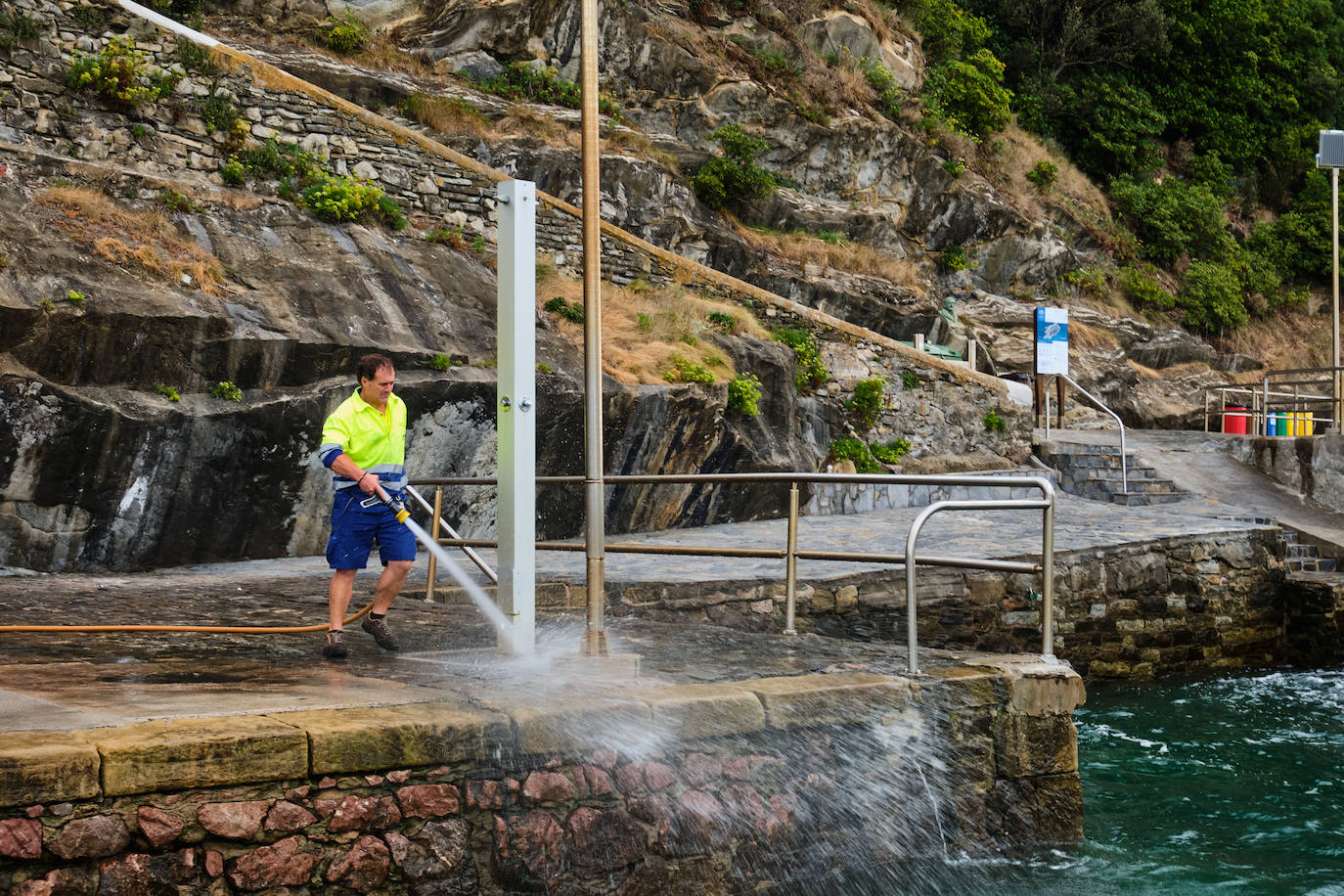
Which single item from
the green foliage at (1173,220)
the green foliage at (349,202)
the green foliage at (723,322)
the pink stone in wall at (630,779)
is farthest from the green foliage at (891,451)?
the green foliage at (1173,220)

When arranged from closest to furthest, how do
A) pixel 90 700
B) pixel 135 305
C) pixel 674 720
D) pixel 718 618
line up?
pixel 90 700, pixel 674 720, pixel 718 618, pixel 135 305

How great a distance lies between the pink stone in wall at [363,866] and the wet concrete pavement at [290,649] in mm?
513

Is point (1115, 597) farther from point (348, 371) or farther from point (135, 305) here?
point (135, 305)

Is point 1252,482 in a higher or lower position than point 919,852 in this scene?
higher

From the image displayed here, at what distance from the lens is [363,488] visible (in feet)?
16.9

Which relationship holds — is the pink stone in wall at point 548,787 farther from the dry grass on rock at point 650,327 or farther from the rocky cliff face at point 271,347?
the dry grass on rock at point 650,327

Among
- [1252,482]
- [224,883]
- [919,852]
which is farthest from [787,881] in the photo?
[1252,482]

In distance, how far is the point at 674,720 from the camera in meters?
4.28

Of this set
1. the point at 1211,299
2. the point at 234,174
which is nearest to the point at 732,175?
the point at 234,174

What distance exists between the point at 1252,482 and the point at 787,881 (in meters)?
13.8

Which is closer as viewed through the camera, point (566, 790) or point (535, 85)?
point (566, 790)

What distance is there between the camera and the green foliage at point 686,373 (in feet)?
41.6

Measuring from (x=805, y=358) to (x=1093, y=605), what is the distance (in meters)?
6.50

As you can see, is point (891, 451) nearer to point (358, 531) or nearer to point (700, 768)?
point (358, 531)
